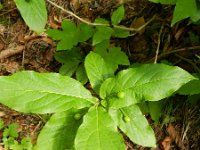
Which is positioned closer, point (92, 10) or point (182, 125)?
point (182, 125)

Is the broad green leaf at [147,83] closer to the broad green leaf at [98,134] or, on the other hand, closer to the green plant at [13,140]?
the broad green leaf at [98,134]

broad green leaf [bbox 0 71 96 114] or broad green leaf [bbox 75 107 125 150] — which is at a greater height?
broad green leaf [bbox 0 71 96 114]

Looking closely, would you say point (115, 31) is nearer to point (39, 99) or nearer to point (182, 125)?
point (182, 125)

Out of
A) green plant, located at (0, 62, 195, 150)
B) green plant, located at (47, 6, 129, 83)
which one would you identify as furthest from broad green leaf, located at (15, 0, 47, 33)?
green plant, located at (47, 6, 129, 83)

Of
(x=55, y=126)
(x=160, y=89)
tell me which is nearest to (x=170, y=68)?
(x=160, y=89)

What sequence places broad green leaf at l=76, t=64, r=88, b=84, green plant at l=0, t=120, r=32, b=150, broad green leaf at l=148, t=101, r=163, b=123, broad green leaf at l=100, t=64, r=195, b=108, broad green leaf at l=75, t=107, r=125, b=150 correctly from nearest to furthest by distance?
broad green leaf at l=75, t=107, r=125, b=150
broad green leaf at l=100, t=64, r=195, b=108
broad green leaf at l=148, t=101, r=163, b=123
broad green leaf at l=76, t=64, r=88, b=84
green plant at l=0, t=120, r=32, b=150

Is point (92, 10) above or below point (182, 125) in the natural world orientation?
above

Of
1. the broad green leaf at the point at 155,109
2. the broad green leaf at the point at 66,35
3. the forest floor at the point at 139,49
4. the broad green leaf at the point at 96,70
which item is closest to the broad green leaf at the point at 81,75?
the broad green leaf at the point at 66,35

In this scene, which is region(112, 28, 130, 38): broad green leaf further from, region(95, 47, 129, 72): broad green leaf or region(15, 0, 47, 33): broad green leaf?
region(15, 0, 47, 33): broad green leaf
